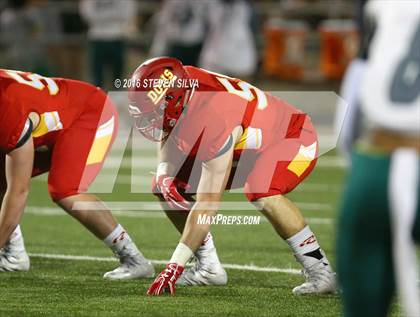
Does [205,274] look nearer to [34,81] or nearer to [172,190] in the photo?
[172,190]

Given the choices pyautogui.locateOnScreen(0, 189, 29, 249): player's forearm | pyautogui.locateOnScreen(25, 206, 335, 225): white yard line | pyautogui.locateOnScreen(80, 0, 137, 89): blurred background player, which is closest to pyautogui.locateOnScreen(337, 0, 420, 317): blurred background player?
pyautogui.locateOnScreen(0, 189, 29, 249): player's forearm

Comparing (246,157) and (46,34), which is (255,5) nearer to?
(46,34)

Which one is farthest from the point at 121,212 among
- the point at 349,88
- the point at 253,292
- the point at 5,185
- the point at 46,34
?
the point at 46,34

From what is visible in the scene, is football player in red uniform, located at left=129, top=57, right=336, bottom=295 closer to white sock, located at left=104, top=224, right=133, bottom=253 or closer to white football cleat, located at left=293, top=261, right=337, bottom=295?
white football cleat, located at left=293, top=261, right=337, bottom=295

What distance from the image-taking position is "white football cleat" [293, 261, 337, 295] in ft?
17.6

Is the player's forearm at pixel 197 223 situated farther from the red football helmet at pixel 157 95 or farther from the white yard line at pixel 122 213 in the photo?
the white yard line at pixel 122 213

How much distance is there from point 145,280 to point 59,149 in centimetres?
78

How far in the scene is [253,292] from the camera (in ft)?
17.7

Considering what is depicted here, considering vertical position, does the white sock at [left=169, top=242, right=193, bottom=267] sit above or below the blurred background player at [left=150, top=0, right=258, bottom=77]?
above

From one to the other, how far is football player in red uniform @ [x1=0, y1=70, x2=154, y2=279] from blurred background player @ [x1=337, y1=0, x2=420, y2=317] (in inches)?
91.2

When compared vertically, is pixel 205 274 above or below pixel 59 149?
below

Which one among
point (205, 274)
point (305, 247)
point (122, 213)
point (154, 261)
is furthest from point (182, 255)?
point (122, 213)

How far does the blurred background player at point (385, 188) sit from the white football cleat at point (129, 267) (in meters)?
2.73

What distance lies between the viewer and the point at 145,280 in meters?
5.73
